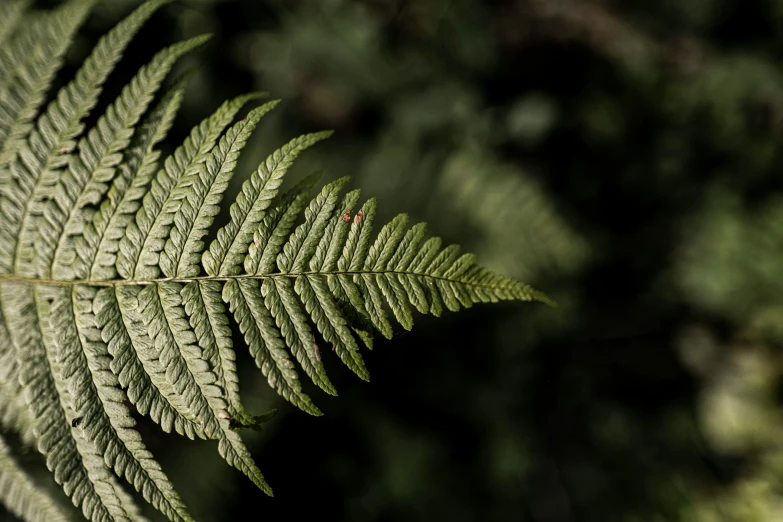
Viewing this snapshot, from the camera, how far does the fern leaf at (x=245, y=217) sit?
1.43 metres

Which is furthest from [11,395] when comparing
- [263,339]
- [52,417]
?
[263,339]

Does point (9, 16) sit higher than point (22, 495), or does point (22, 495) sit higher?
point (9, 16)

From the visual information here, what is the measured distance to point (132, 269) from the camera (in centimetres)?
148

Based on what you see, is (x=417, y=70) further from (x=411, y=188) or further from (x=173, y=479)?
(x=173, y=479)

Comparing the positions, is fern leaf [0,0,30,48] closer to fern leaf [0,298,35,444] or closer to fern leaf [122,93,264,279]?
fern leaf [122,93,264,279]

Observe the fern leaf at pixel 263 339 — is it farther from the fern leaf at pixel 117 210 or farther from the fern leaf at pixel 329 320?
the fern leaf at pixel 117 210

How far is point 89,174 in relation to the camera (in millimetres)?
1548

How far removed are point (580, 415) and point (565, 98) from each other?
7.74ft

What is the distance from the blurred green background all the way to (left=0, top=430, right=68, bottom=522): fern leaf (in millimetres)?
1142

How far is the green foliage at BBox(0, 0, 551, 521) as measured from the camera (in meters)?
1.37

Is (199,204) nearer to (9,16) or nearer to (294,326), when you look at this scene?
(294,326)

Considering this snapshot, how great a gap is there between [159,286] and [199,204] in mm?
242

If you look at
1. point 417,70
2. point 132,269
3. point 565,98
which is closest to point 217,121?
point 132,269

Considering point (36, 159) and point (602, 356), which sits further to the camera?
point (602, 356)
